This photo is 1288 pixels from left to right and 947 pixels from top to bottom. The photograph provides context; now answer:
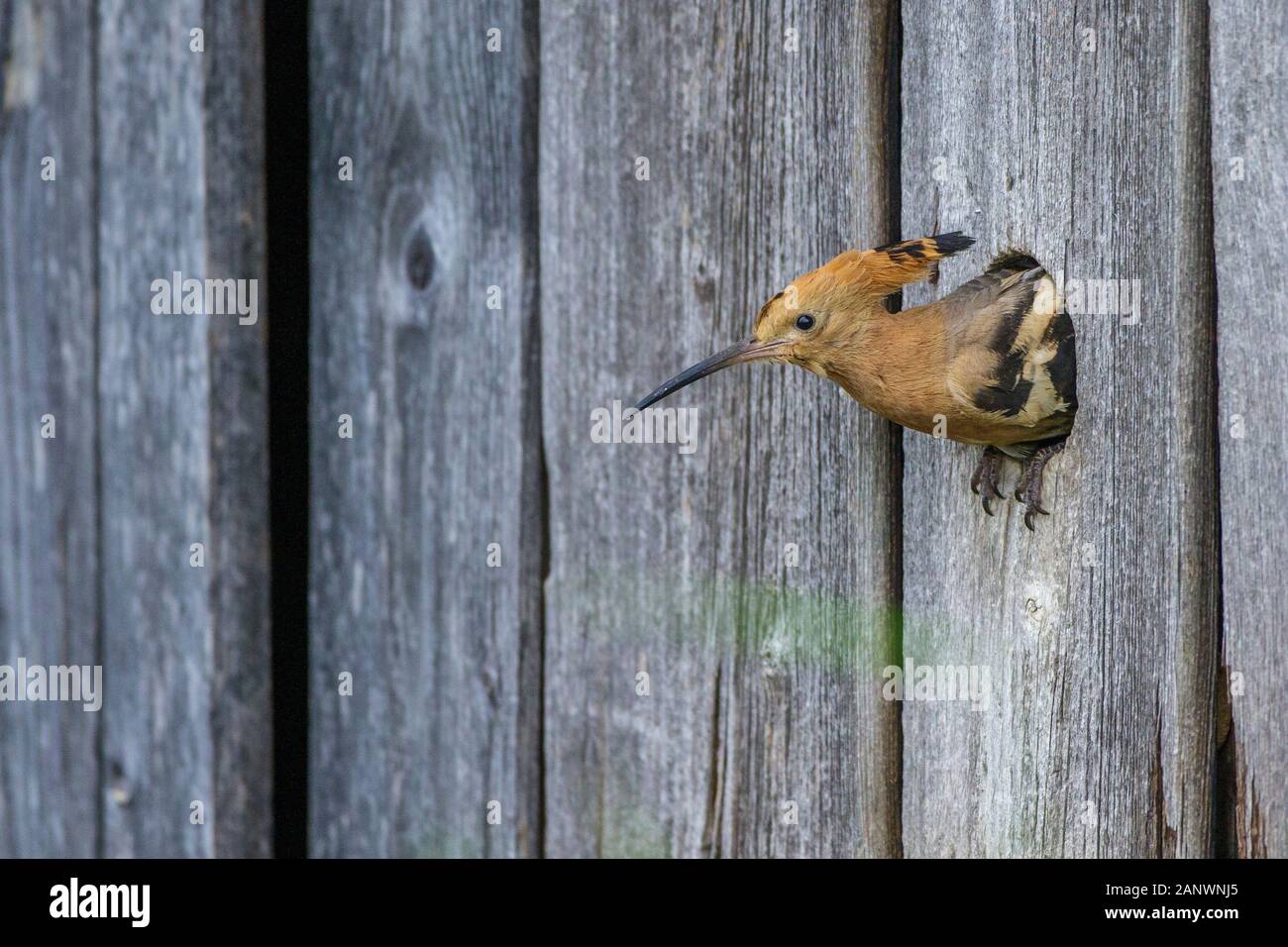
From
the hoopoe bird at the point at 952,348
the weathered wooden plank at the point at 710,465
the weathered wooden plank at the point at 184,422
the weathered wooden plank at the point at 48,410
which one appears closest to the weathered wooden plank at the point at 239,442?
the weathered wooden plank at the point at 184,422

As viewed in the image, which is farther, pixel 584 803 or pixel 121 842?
pixel 121 842

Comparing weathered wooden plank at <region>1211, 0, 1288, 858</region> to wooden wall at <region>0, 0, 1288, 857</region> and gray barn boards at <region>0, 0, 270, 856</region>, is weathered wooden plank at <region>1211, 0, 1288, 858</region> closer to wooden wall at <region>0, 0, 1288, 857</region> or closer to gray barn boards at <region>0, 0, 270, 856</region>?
wooden wall at <region>0, 0, 1288, 857</region>

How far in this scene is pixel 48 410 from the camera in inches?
95.5

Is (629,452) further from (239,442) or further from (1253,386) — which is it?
(1253,386)

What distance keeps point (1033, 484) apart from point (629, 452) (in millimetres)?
647

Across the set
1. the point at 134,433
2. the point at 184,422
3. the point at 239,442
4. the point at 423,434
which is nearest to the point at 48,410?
the point at 134,433

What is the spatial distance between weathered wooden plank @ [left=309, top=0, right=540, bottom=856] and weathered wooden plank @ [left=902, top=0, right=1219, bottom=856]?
0.72 metres

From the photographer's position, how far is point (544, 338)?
2010 millimetres

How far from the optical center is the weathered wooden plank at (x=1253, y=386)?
4.77 ft

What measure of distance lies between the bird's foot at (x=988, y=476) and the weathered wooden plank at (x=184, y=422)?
1.29 m

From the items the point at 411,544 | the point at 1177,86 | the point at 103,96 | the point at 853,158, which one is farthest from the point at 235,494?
the point at 1177,86

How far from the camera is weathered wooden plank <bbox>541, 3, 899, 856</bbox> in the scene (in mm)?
1803

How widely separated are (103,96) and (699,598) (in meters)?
1.48

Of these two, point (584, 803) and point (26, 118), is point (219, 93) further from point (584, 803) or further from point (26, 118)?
point (584, 803)
